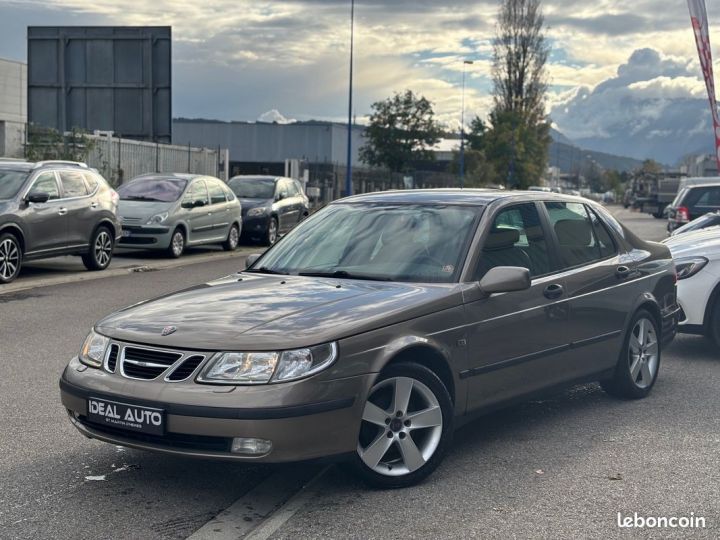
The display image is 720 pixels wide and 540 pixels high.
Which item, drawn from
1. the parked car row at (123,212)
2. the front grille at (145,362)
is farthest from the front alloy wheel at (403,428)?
the parked car row at (123,212)

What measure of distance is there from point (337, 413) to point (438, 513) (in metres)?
0.64

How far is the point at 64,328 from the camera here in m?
10.3

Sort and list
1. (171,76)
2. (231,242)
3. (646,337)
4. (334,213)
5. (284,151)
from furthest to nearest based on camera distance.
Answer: (284,151)
(171,76)
(231,242)
(646,337)
(334,213)

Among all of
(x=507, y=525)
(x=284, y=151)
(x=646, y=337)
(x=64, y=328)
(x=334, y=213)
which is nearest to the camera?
(x=507, y=525)

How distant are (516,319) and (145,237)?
46.3ft

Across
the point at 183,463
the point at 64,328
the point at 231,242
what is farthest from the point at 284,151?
the point at 183,463

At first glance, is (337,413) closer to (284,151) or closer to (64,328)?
(64,328)

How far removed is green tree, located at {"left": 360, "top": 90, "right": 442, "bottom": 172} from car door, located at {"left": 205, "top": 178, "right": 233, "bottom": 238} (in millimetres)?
34838

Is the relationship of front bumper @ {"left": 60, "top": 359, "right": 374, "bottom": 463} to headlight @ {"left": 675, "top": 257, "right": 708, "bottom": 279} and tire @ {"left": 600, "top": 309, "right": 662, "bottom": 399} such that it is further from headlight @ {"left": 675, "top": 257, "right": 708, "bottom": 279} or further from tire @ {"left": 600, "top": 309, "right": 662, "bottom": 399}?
headlight @ {"left": 675, "top": 257, "right": 708, "bottom": 279}

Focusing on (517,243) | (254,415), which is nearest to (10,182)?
(517,243)

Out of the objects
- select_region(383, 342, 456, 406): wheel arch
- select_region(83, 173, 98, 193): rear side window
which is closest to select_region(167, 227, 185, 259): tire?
select_region(83, 173, 98, 193): rear side window

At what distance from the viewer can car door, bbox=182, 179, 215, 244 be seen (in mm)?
20000

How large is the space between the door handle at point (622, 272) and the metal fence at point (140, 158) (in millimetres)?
22018

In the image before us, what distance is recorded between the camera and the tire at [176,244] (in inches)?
760
